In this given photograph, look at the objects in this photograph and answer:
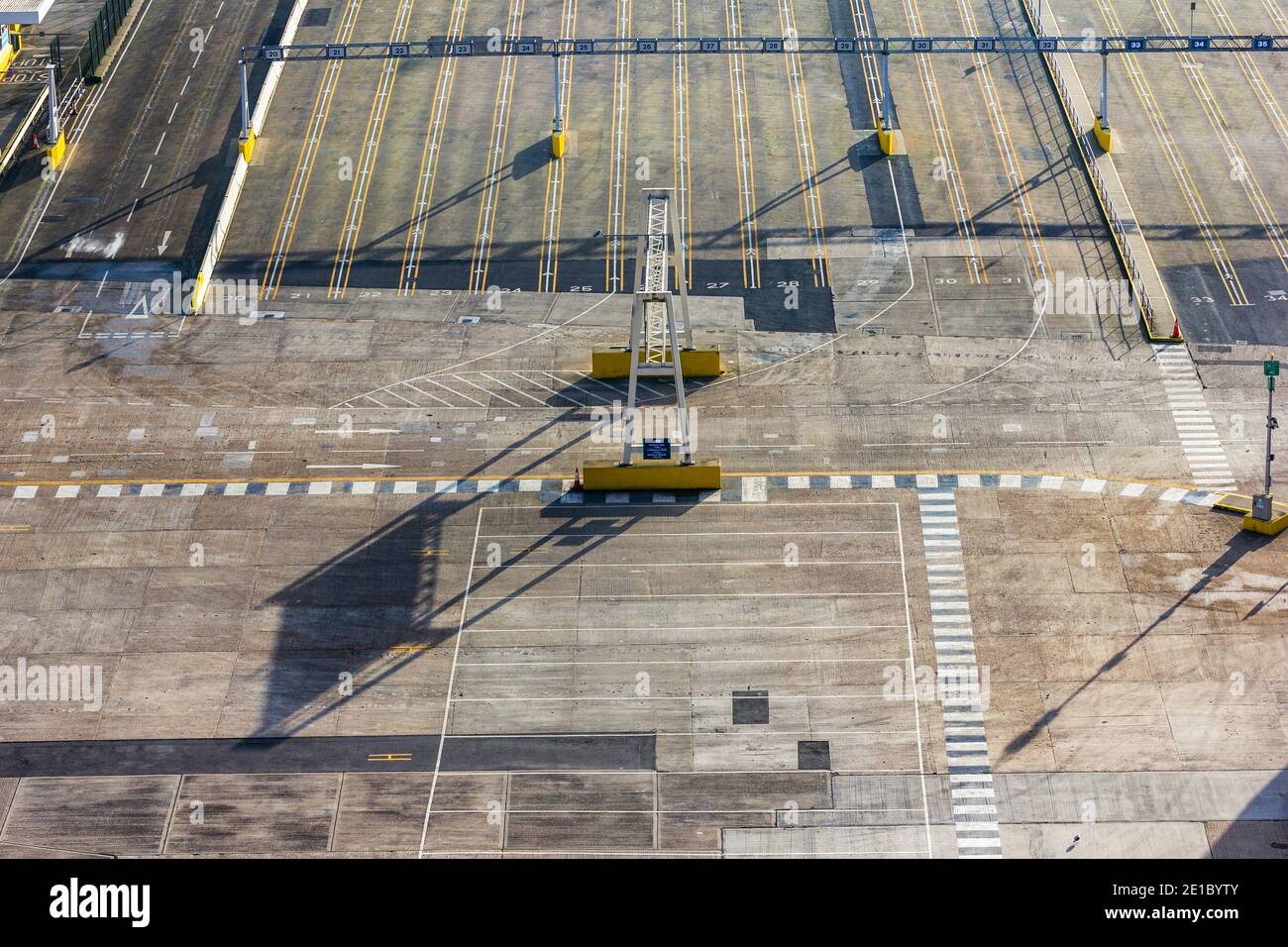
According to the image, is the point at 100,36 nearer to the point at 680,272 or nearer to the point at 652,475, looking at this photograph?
the point at 680,272

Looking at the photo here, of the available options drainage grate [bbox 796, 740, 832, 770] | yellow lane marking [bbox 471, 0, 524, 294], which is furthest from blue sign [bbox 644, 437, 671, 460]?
yellow lane marking [bbox 471, 0, 524, 294]

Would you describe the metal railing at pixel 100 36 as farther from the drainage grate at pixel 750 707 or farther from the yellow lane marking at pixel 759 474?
the drainage grate at pixel 750 707

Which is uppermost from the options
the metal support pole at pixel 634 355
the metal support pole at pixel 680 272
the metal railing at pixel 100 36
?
the metal railing at pixel 100 36

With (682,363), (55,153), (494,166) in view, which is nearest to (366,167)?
(494,166)

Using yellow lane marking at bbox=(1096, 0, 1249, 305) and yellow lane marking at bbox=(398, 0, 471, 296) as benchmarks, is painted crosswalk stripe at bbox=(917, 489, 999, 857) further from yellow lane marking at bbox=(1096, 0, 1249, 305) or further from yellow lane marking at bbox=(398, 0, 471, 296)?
yellow lane marking at bbox=(398, 0, 471, 296)

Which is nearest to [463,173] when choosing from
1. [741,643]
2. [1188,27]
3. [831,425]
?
[831,425]

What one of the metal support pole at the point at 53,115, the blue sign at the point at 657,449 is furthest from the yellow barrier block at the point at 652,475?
the metal support pole at the point at 53,115
